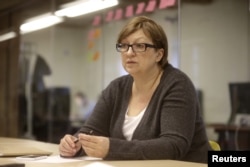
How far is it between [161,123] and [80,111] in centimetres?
475

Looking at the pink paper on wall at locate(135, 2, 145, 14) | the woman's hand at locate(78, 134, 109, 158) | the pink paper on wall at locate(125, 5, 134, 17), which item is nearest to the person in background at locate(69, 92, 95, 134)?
the pink paper on wall at locate(125, 5, 134, 17)

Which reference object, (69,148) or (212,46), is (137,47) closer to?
(69,148)

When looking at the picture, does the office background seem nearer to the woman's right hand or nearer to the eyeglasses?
the eyeglasses

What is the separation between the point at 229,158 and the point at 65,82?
555cm

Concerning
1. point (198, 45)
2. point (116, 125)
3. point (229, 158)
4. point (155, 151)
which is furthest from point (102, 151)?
point (198, 45)

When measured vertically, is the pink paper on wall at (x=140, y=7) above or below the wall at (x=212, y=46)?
above

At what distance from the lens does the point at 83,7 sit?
18.4 feet

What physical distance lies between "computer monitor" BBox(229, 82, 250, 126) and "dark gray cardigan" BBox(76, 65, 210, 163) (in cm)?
267

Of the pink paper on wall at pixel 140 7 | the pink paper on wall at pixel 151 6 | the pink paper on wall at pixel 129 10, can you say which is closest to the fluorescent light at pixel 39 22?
the pink paper on wall at pixel 129 10

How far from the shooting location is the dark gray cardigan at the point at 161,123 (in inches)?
57.5

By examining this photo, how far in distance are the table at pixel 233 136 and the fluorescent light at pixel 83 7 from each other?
81.0 inches

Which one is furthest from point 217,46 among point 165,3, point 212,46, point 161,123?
point 161,123

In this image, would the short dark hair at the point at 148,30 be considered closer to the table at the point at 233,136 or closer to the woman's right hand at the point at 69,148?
the woman's right hand at the point at 69,148

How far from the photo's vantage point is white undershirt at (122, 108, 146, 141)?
1.71 m
